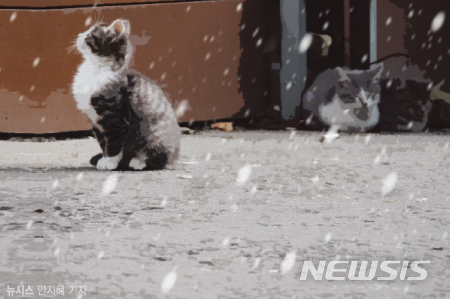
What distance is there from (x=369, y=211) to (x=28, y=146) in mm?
3503

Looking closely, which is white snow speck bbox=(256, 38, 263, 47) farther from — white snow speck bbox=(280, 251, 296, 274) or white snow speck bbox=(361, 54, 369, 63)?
white snow speck bbox=(280, 251, 296, 274)

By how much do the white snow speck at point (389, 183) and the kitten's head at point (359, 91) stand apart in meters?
2.46

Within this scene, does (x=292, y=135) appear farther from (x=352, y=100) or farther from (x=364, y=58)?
(x=364, y=58)

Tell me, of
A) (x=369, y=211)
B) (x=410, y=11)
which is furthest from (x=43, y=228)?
(x=410, y=11)

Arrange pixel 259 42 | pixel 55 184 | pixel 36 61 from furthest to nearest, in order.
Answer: pixel 259 42 < pixel 36 61 < pixel 55 184

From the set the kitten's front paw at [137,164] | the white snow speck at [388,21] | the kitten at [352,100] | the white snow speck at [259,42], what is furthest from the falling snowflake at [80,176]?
the white snow speck at [388,21]

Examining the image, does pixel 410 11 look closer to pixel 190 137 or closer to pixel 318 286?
pixel 190 137

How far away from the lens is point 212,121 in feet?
22.7

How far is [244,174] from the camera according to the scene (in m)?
4.02

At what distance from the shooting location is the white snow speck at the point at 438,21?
21.9 ft

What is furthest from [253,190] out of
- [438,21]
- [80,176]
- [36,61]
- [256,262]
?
[438,21]

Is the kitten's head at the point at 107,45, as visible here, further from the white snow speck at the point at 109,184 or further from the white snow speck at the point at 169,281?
the white snow speck at the point at 169,281

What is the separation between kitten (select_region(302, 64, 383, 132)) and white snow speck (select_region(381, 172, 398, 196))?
2.45m

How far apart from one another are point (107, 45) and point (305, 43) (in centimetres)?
336
